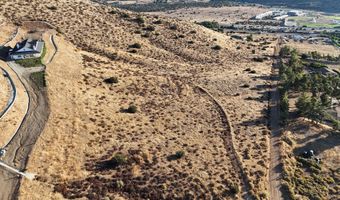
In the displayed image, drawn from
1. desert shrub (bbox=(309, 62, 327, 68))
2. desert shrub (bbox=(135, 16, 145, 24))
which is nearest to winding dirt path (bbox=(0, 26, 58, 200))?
desert shrub (bbox=(135, 16, 145, 24))

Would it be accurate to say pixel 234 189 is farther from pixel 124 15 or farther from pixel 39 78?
pixel 124 15

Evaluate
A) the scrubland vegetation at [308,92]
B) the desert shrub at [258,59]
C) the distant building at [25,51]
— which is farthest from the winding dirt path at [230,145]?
the desert shrub at [258,59]

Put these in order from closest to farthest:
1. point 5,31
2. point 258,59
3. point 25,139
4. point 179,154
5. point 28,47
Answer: point 25,139
point 179,154
point 28,47
point 5,31
point 258,59

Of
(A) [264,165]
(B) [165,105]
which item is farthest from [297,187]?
(B) [165,105]

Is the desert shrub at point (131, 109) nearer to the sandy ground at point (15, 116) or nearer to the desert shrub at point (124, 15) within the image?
the sandy ground at point (15, 116)

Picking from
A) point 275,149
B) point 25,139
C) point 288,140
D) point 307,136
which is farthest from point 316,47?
point 25,139

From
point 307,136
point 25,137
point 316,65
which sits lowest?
point 307,136

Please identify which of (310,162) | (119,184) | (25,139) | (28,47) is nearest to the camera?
(119,184)
